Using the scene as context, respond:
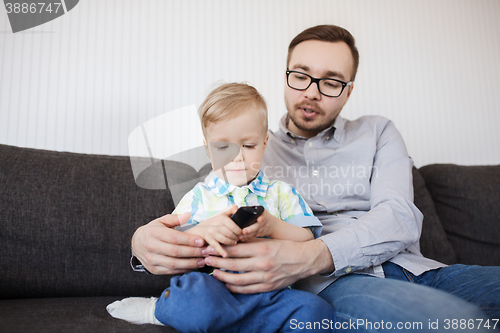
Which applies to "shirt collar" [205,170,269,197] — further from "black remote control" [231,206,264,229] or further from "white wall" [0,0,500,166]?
"white wall" [0,0,500,166]

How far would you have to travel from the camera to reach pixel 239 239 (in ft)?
2.68

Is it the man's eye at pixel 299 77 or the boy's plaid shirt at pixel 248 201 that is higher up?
the man's eye at pixel 299 77

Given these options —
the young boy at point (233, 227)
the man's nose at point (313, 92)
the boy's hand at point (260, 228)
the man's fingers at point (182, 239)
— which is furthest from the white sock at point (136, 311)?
the man's nose at point (313, 92)

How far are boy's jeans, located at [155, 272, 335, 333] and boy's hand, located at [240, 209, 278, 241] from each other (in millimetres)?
139

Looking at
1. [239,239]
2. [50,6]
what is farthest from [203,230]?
[50,6]

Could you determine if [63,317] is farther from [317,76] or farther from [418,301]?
[317,76]

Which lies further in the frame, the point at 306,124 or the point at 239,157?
the point at 306,124

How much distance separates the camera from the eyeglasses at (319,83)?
1.28m

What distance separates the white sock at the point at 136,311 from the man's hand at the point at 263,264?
0.22 metres

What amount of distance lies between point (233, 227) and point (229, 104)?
0.38 metres

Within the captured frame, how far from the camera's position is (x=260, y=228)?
80 cm

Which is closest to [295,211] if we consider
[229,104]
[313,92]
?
[229,104]

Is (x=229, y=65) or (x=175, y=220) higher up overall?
(x=229, y=65)

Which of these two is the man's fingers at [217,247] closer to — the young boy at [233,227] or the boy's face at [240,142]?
the young boy at [233,227]
